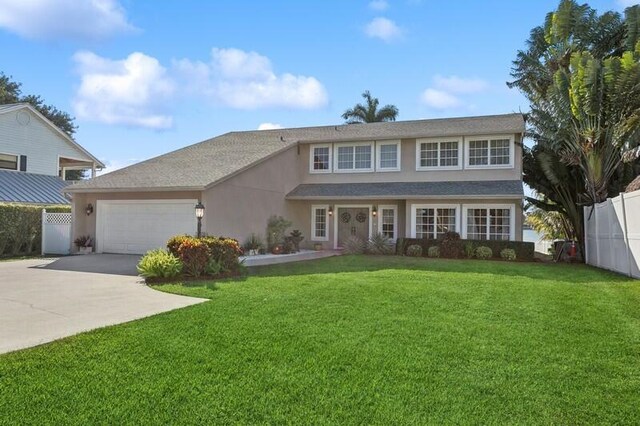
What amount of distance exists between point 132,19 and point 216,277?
25.5 feet

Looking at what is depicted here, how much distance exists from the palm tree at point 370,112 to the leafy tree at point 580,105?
16531mm

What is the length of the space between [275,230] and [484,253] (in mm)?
8124

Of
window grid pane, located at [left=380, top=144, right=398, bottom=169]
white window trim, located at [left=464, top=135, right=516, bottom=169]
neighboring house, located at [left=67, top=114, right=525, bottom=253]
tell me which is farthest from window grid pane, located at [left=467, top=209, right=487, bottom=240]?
window grid pane, located at [left=380, top=144, right=398, bottom=169]

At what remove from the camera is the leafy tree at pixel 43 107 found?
4591cm

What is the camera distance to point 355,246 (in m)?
18.7

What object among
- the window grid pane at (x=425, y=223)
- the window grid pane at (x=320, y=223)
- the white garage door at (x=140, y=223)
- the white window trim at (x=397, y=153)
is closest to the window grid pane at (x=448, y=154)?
the white window trim at (x=397, y=153)

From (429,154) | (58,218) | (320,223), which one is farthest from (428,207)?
(58,218)

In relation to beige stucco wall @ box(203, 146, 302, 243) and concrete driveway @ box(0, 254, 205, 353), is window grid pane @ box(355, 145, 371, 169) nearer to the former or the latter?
beige stucco wall @ box(203, 146, 302, 243)

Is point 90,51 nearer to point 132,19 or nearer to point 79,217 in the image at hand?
point 132,19

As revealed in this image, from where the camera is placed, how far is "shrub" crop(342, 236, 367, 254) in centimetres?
1859

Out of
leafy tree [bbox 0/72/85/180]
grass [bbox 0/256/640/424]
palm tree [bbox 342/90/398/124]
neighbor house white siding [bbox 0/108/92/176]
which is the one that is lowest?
grass [bbox 0/256/640/424]

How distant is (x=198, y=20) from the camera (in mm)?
13625


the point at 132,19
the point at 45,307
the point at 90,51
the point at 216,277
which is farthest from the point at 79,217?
the point at 45,307

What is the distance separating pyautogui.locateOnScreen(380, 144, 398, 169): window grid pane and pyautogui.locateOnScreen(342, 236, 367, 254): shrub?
153 inches
